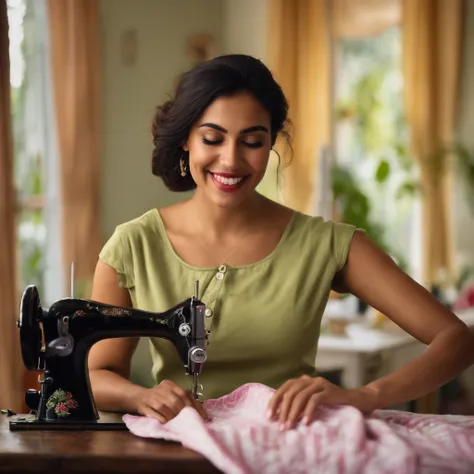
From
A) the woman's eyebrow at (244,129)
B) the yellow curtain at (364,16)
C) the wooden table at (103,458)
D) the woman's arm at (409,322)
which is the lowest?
the wooden table at (103,458)

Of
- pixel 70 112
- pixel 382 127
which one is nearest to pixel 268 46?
pixel 382 127

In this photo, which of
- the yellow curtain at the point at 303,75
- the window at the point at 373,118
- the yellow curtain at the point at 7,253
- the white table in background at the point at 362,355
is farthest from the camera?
the window at the point at 373,118

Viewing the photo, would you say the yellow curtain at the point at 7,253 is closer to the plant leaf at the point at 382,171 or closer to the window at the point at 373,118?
the plant leaf at the point at 382,171

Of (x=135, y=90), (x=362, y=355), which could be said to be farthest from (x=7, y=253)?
(x=362, y=355)

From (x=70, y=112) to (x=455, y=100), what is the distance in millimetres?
2694

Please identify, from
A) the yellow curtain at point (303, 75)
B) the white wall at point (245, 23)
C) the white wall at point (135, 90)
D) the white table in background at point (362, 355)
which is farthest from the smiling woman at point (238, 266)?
the white wall at point (245, 23)

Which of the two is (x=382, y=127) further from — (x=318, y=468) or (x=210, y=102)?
(x=318, y=468)

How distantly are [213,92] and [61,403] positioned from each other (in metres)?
0.67

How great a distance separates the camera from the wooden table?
5.37 feet

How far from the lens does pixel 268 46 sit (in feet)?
21.5

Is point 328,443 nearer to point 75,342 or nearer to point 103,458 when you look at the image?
point 103,458

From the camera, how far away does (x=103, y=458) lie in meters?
1.65

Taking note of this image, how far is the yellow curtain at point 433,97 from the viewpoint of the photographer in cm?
661

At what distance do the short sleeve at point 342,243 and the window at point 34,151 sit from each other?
3064 mm
